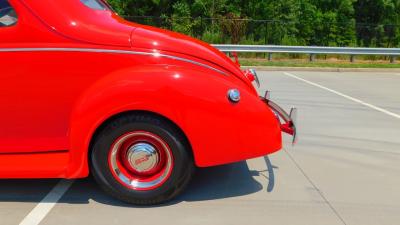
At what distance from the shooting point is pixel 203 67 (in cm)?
365

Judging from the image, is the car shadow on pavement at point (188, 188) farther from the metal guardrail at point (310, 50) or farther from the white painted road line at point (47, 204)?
the metal guardrail at point (310, 50)

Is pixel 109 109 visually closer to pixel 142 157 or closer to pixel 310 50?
pixel 142 157

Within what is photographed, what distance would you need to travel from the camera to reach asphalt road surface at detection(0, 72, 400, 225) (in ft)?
11.1

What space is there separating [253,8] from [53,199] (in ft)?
98.3

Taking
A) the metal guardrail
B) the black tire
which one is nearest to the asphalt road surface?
the black tire

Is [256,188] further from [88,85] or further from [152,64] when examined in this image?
[88,85]

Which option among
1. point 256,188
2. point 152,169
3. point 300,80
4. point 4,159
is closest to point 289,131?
point 256,188

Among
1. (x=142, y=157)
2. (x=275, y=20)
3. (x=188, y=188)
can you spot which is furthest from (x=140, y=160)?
(x=275, y=20)

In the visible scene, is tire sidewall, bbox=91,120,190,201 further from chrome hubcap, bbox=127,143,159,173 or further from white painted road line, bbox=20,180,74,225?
white painted road line, bbox=20,180,74,225

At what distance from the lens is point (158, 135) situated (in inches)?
135

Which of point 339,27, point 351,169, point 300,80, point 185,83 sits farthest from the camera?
point 339,27

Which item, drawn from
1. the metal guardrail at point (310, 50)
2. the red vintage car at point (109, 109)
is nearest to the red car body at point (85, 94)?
the red vintage car at point (109, 109)

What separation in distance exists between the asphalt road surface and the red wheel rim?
0.68ft

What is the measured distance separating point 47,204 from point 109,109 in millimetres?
943
